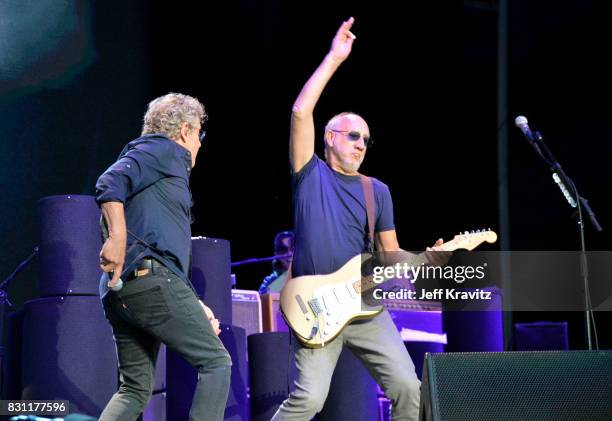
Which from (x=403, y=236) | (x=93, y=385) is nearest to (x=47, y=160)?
(x=93, y=385)

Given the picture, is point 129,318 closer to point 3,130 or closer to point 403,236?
point 3,130

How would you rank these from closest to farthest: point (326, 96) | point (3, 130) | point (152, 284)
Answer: point (152, 284) → point (3, 130) → point (326, 96)

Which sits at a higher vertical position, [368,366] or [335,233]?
[335,233]

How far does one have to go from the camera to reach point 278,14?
9.62 metres

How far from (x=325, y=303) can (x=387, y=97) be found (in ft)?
20.1

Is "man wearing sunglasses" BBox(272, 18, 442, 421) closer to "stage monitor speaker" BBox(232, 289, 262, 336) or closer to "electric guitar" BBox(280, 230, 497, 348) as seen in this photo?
"electric guitar" BBox(280, 230, 497, 348)

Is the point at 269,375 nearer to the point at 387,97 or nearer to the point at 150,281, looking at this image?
the point at 150,281

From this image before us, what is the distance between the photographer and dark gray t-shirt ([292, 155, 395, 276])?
4391 mm

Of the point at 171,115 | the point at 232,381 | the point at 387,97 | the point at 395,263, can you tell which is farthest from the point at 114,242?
the point at 387,97

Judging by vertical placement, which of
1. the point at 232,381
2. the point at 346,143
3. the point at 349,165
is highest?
the point at 346,143

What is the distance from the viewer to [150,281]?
380cm

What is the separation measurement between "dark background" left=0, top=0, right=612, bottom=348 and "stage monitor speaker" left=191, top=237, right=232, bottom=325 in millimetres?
2630

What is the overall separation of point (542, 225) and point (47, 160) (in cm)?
547

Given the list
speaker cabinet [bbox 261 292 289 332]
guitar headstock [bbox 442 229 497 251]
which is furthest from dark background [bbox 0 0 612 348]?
guitar headstock [bbox 442 229 497 251]
